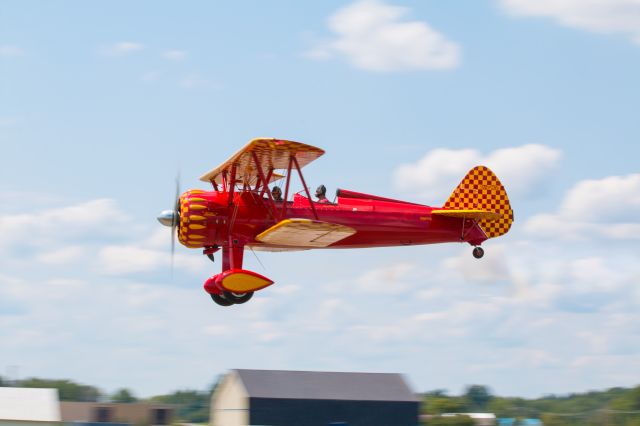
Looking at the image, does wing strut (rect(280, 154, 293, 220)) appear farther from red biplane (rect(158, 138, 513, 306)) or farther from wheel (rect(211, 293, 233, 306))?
wheel (rect(211, 293, 233, 306))

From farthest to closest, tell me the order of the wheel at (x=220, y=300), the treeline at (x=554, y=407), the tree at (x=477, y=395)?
the tree at (x=477, y=395)
the treeline at (x=554, y=407)
the wheel at (x=220, y=300)

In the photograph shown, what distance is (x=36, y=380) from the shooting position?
63.0 m

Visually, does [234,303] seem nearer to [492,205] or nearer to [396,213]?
[396,213]

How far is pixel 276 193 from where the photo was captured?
67.6ft

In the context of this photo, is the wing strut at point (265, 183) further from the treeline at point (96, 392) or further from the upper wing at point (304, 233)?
the treeline at point (96, 392)

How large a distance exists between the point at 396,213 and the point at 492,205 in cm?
261

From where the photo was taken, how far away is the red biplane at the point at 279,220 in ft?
64.1

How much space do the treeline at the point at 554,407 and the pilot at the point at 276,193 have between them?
12.6m

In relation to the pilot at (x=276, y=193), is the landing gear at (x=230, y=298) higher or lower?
lower

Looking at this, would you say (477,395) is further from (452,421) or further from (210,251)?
(210,251)

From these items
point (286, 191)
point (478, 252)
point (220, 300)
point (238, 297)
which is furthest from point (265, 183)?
point (478, 252)

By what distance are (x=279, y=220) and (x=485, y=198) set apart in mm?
5090

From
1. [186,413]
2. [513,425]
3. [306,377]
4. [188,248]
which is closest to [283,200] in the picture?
[188,248]


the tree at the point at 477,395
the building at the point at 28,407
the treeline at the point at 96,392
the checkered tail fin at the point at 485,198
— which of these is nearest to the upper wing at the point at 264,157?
the checkered tail fin at the point at 485,198
